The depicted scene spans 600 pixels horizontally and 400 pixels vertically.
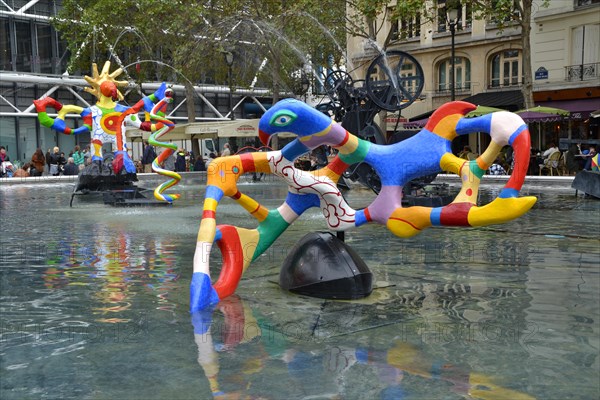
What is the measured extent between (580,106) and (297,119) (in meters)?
28.0

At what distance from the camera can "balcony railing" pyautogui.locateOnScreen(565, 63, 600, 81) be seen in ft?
106

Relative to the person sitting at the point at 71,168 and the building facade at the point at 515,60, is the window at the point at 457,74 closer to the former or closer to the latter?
the building facade at the point at 515,60

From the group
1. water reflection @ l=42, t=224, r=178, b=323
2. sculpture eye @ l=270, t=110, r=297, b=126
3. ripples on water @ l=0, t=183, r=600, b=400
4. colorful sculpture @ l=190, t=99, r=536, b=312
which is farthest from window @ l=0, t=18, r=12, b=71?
sculpture eye @ l=270, t=110, r=297, b=126

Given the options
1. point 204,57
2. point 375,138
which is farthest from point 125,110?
point 204,57

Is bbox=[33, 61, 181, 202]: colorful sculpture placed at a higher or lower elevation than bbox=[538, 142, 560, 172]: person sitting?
higher

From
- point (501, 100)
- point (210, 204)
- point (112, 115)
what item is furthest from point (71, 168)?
point (210, 204)

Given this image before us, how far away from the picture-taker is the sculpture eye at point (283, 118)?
6.65 m

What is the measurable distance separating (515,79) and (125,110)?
1009 inches

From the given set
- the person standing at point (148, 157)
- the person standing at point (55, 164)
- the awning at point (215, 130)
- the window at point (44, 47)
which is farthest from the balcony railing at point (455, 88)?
the window at point (44, 47)

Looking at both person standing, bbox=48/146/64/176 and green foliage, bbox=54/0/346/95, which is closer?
green foliage, bbox=54/0/346/95

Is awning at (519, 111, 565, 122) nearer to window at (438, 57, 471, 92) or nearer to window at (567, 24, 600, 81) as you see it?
A: window at (567, 24, 600, 81)

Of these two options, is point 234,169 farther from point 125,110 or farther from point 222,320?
point 125,110

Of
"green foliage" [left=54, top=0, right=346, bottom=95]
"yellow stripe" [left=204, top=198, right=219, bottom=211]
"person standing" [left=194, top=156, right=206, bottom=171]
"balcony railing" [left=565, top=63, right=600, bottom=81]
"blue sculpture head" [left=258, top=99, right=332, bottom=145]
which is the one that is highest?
"green foliage" [left=54, top=0, right=346, bottom=95]

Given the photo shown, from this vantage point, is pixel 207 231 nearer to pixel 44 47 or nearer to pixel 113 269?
pixel 113 269
